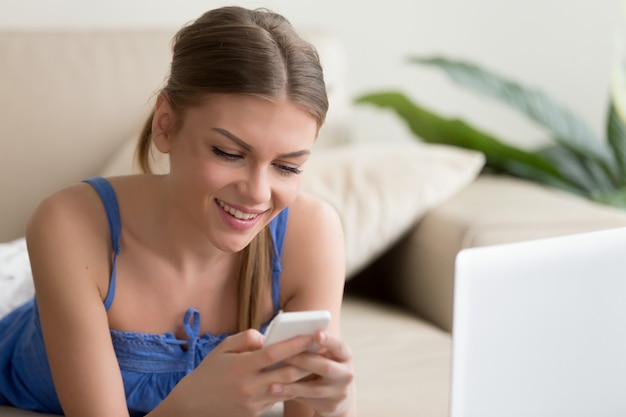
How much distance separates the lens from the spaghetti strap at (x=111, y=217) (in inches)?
53.4

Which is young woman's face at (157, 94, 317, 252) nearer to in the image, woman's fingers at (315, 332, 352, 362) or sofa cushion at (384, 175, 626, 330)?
woman's fingers at (315, 332, 352, 362)

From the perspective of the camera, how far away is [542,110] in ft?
8.48

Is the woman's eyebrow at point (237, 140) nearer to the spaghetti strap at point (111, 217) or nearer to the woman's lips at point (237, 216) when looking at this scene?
the woman's lips at point (237, 216)

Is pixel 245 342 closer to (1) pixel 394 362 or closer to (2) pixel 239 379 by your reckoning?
(2) pixel 239 379

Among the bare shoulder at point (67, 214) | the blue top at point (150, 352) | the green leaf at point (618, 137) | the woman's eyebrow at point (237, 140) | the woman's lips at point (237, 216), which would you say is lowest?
the green leaf at point (618, 137)

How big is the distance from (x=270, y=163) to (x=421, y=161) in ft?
3.31

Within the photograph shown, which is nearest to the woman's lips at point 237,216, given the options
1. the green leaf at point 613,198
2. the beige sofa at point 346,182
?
the beige sofa at point 346,182

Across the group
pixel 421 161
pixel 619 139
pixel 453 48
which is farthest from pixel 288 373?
pixel 453 48

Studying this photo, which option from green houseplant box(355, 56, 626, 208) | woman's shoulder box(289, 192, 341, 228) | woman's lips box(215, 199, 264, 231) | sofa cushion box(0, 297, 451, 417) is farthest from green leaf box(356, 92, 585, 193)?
woman's lips box(215, 199, 264, 231)

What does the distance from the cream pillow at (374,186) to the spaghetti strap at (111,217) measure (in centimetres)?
57

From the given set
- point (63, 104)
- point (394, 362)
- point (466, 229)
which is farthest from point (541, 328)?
point (63, 104)

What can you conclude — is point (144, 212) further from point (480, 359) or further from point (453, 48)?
point (453, 48)

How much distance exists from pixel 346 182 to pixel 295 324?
112 cm

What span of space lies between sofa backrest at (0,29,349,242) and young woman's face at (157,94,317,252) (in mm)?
831
